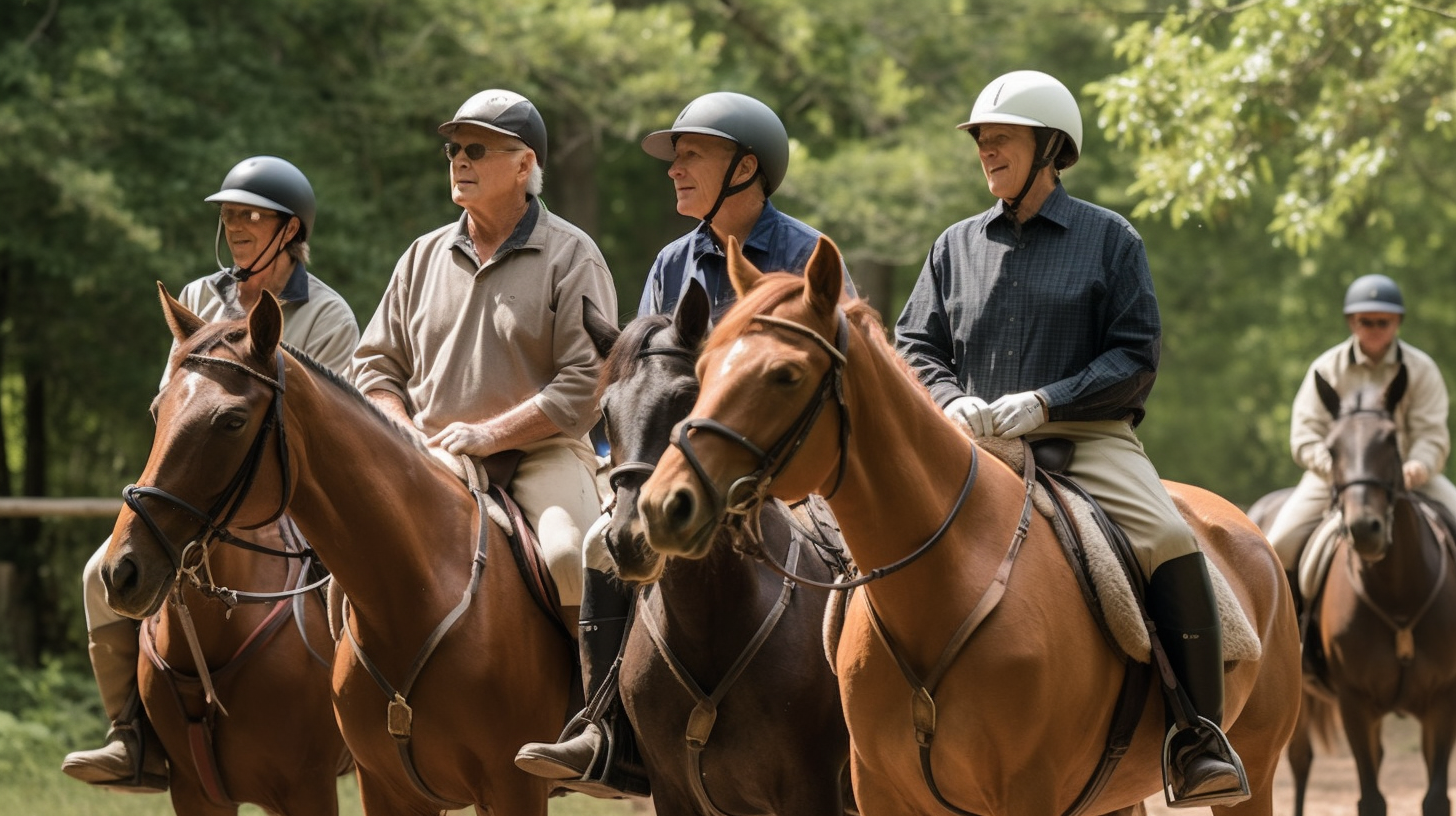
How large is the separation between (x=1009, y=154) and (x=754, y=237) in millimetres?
969

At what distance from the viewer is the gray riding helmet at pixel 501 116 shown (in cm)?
641

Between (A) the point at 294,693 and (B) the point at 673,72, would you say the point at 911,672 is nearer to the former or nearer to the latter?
(A) the point at 294,693

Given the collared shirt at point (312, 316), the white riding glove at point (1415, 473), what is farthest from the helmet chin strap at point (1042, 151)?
the white riding glove at point (1415, 473)

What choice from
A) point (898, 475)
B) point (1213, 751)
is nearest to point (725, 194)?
point (898, 475)

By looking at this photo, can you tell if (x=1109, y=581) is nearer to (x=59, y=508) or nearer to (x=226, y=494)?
(x=226, y=494)

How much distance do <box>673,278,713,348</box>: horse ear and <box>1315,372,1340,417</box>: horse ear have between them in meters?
6.28

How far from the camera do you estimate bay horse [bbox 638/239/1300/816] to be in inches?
166

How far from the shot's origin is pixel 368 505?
5.70m

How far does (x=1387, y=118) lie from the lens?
12.2 metres

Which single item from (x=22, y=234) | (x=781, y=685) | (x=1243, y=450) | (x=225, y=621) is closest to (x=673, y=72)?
(x=22, y=234)

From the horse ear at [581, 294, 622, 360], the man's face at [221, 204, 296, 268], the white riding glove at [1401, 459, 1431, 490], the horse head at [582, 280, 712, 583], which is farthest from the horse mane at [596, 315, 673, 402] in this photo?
the white riding glove at [1401, 459, 1431, 490]

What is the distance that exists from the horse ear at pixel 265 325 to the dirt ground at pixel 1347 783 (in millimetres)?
8644

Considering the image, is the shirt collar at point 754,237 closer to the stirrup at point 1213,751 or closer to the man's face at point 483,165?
the man's face at point 483,165

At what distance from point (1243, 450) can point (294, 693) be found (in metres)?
21.5
